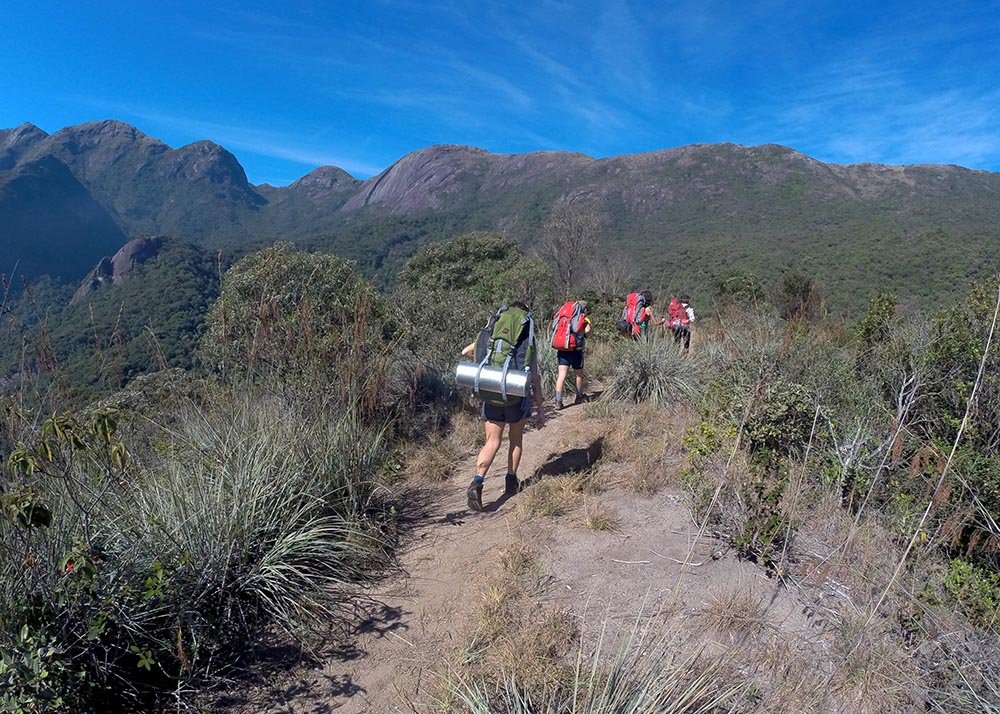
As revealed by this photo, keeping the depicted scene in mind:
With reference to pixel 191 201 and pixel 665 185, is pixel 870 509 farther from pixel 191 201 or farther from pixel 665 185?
pixel 191 201

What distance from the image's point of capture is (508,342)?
3854 millimetres

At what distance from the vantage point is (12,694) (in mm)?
1674

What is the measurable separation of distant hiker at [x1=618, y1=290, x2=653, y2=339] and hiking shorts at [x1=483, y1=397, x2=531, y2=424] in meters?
3.72

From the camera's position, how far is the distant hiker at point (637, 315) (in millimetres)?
7301

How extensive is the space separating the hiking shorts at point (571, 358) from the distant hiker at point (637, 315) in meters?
1.49

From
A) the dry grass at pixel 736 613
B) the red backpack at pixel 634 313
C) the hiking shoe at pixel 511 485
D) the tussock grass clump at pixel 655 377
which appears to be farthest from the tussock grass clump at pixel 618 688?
the red backpack at pixel 634 313

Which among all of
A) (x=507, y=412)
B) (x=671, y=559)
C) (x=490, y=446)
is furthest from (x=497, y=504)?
(x=671, y=559)

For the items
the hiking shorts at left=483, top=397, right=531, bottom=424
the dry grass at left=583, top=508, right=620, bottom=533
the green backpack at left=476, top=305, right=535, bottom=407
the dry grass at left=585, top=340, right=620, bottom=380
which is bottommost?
the dry grass at left=583, top=508, right=620, bottom=533

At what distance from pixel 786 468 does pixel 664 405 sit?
6.69ft

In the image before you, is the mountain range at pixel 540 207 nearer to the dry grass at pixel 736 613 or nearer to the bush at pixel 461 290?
the bush at pixel 461 290

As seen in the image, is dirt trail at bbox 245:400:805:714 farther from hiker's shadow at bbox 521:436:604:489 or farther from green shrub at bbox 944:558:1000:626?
green shrub at bbox 944:558:1000:626

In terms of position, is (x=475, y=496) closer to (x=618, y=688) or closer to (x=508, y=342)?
(x=508, y=342)

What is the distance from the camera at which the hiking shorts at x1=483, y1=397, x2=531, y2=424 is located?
3818 millimetres

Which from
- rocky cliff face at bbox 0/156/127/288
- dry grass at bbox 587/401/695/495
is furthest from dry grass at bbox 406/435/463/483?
rocky cliff face at bbox 0/156/127/288
